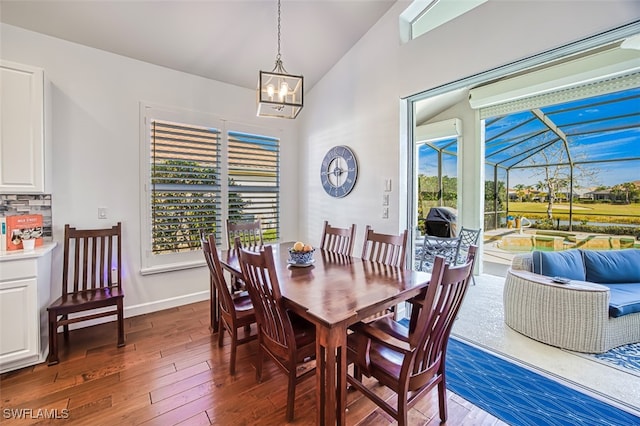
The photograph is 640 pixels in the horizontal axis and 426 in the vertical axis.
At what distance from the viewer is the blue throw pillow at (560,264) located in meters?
2.83

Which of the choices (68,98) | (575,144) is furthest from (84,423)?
(575,144)

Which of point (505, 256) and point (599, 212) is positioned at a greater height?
point (599, 212)

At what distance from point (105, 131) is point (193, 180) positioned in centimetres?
103

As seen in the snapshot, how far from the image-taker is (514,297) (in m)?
2.84

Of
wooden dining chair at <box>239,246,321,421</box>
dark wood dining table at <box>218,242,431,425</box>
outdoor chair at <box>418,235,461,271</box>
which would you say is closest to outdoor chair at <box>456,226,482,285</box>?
outdoor chair at <box>418,235,461,271</box>

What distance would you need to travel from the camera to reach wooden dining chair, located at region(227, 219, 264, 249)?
327 cm

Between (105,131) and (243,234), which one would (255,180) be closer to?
(243,234)

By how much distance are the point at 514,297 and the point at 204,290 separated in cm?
374

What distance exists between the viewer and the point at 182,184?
3.54m

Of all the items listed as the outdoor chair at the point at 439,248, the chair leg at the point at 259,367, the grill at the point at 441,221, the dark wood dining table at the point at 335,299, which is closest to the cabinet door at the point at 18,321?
the dark wood dining table at the point at 335,299

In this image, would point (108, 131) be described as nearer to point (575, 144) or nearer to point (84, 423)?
point (84, 423)

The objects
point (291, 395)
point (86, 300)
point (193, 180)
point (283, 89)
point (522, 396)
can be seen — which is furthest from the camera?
point (193, 180)

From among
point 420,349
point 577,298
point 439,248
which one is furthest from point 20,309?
point 577,298

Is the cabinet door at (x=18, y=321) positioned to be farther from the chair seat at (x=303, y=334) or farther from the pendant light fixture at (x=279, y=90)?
the pendant light fixture at (x=279, y=90)
